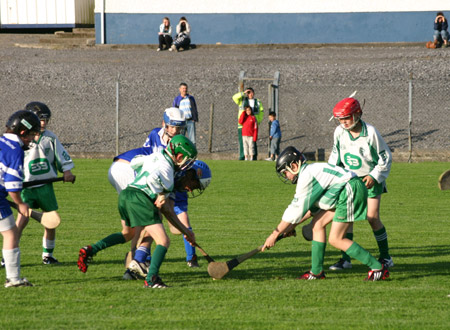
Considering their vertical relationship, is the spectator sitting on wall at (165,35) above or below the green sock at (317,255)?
above

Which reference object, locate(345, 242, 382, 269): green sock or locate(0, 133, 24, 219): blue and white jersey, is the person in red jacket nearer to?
locate(345, 242, 382, 269): green sock

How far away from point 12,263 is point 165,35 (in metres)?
24.8

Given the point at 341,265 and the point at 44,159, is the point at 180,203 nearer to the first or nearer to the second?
the point at 44,159

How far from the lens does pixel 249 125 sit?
19.5 meters

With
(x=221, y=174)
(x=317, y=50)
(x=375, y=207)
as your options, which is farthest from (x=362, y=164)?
(x=317, y=50)

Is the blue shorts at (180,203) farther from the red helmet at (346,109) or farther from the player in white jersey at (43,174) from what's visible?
the red helmet at (346,109)

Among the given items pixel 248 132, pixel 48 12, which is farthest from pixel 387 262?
pixel 48 12

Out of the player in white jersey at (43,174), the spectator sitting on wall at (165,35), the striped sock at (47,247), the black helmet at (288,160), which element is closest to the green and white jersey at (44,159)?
the player in white jersey at (43,174)

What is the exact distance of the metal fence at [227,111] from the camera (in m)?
21.9

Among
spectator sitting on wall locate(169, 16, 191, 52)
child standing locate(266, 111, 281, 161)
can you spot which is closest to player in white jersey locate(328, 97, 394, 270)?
child standing locate(266, 111, 281, 161)

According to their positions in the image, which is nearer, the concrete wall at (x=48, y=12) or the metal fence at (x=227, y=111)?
the metal fence at (x=227, y=111)

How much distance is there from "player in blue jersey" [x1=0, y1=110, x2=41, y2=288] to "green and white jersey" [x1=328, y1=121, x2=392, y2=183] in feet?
10.6

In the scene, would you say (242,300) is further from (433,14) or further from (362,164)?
(433,14)

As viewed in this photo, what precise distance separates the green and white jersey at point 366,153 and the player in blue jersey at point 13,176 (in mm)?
3242
